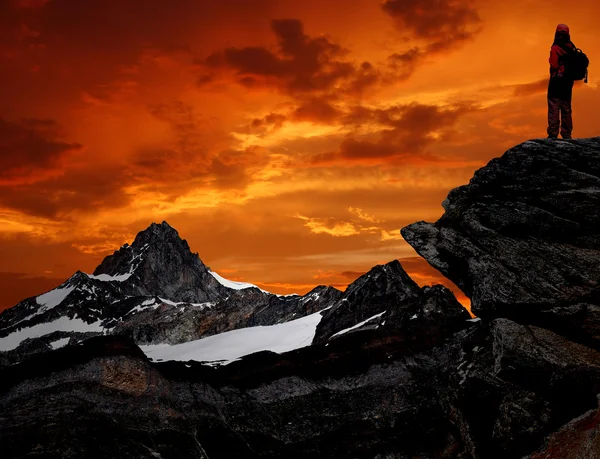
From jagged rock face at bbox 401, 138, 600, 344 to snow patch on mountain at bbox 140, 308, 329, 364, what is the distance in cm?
2522

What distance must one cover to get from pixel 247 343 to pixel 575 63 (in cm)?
3870

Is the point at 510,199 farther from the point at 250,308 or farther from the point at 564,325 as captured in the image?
the point at 250,308

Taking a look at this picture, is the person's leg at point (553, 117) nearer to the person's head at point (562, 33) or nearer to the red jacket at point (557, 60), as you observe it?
the red jacket at point (557, 60)

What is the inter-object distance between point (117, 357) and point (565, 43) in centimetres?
3075

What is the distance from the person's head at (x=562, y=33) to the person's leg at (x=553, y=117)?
322cm

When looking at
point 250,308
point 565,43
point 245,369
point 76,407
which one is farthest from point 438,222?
point 250,308

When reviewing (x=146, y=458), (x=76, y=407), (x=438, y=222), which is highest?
(x=438, y=222)

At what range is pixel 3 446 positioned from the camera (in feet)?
107

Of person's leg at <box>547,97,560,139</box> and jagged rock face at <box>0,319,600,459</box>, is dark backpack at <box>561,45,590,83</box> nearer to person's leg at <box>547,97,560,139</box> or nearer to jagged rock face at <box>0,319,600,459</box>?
person's leg at <box>547,97,560,139</box>

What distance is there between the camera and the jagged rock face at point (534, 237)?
99.8ft

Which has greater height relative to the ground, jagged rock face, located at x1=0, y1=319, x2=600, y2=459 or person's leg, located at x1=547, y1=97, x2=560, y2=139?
person's leg, located at x1=547, y1=97, x2=560, y2=139

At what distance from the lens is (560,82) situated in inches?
1288

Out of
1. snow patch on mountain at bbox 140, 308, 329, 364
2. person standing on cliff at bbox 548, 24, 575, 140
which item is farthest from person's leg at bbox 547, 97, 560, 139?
snow patch on mountain at bbox 140, 308, 329, 364

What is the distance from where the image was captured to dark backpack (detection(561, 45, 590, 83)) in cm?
3278
